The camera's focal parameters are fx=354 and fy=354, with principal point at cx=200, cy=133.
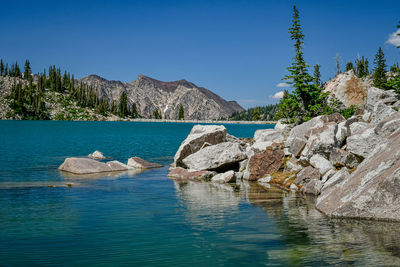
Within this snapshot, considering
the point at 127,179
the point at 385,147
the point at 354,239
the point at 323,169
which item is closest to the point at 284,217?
the point at 354,239

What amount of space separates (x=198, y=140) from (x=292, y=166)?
8.89 m

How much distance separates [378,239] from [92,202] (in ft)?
40.8

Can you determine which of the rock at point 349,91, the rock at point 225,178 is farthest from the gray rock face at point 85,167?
the rock at point 349,91

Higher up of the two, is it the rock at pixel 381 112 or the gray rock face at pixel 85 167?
the rock at pixel 381 112

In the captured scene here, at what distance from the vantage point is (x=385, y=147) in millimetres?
14953

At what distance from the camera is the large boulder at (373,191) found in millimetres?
12445

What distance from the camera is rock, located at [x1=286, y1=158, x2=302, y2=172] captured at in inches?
896

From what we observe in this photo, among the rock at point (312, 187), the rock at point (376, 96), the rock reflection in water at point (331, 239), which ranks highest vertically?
the rock at point (376, 96)

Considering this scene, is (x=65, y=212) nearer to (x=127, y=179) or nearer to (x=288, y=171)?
(x=127, y=179)

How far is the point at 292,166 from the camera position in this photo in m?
23.2

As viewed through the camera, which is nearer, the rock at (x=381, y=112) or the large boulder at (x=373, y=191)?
the large boulder at (x=373, y=191)

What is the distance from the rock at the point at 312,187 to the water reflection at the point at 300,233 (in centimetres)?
102

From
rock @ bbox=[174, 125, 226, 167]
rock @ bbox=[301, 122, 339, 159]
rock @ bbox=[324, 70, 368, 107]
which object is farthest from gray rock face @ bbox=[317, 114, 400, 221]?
rock @ bbox=[324, 70, 368, 107]

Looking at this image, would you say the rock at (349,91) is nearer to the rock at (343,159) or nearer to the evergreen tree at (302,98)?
the evergreen tree at (302,98)
